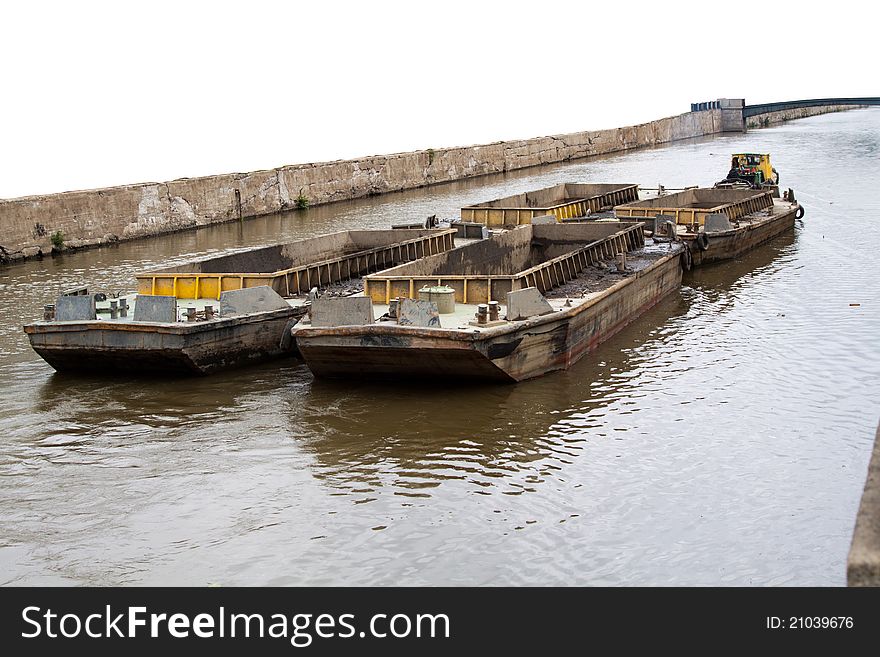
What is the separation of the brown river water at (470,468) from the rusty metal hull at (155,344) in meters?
0.26

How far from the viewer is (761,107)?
232ft

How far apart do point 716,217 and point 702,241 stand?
1285mm

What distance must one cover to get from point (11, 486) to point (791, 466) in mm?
7275

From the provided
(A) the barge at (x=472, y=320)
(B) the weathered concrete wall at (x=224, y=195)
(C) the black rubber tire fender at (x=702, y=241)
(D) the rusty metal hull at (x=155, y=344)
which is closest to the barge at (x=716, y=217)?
(C) the black rubber tire fender at (x=702, y=241)

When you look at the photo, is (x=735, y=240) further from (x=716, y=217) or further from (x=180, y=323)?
(x=180, y=323)

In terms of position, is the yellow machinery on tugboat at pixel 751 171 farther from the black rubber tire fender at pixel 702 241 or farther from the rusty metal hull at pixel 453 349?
the rusty metal hull at pixel 453 349

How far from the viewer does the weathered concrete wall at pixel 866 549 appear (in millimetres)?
5137

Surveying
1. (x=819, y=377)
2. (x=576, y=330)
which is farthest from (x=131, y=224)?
(x=819, y=377)

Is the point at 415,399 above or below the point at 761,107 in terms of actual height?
below

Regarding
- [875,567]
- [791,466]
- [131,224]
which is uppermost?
[131,224]

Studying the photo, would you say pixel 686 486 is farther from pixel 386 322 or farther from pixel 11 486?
pixel 11 486

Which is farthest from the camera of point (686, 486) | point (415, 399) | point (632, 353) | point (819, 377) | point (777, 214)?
point (777, 214)

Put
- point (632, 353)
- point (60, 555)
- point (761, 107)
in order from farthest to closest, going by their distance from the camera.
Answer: point (761, 107)
point (632, 353)
point (60, 555)

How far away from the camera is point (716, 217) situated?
20875 mm
